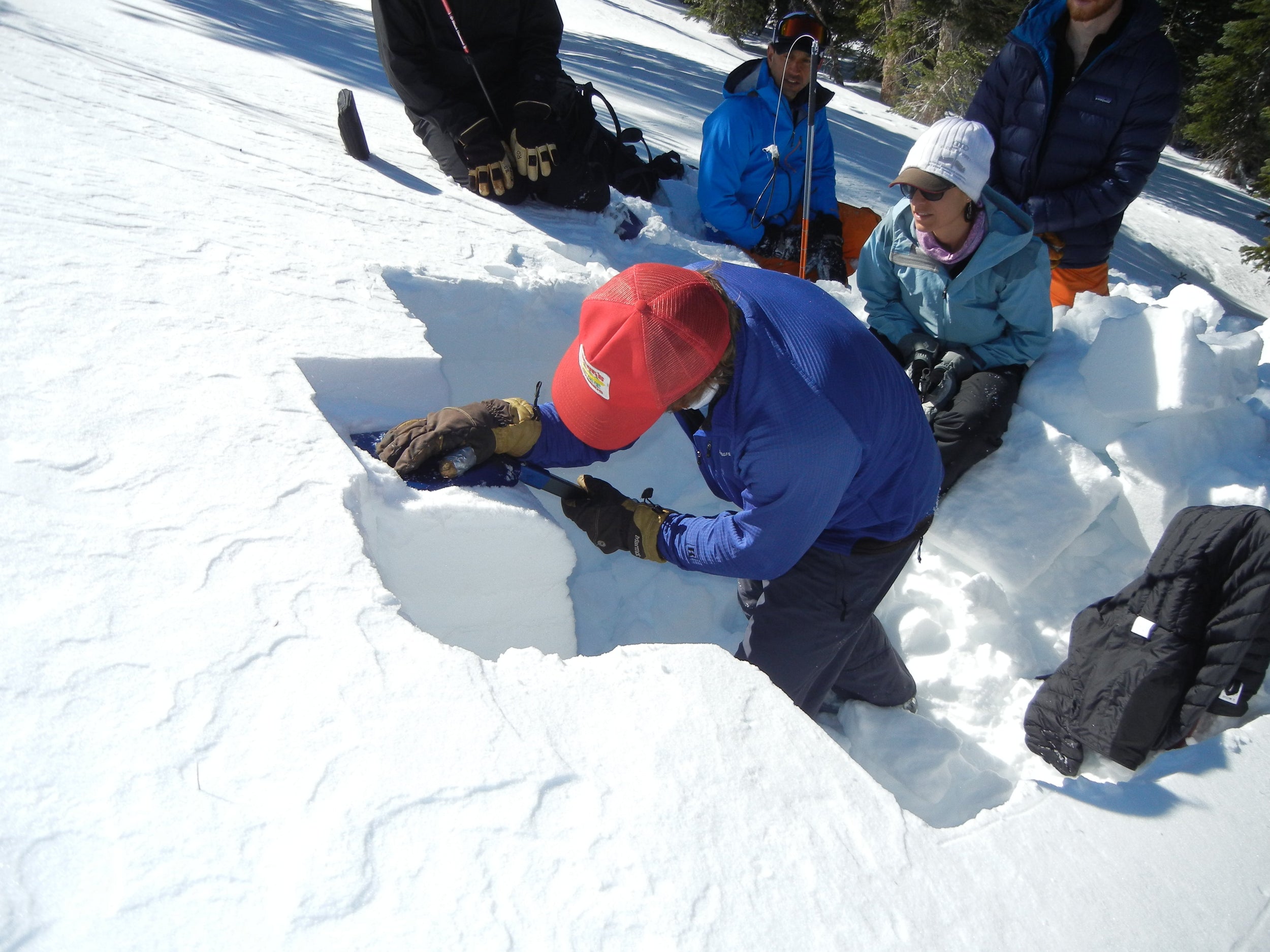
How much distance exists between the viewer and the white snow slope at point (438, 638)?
1.10 meters

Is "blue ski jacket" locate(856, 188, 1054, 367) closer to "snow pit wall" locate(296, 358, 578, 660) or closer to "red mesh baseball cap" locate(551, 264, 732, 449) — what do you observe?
"red mesh baseball cap" locate(551, 264, 732, 449)

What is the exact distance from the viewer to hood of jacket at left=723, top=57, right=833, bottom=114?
13.6 feet

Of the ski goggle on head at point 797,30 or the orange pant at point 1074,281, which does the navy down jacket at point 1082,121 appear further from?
the ski goggle on head at point 797,30

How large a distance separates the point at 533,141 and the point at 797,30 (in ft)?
4.57

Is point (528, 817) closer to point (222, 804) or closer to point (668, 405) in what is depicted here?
point (222, 804)

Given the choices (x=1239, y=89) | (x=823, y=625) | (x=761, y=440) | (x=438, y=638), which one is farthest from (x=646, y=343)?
(x=1239, y=89)

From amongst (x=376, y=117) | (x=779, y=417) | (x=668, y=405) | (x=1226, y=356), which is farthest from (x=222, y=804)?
(x=376, y=117)

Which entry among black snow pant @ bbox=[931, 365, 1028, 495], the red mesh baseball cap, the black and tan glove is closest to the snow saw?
the black and tan glove

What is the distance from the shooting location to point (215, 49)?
4938mm

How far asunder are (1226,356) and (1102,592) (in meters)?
0.97

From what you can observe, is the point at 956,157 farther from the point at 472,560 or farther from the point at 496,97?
the point at 496,97

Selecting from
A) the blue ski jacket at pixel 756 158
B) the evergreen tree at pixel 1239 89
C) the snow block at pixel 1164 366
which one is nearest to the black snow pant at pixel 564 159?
the blue ski jacket at pixel 756 158

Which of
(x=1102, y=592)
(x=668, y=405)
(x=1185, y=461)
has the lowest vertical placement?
(x=1102, y=592)

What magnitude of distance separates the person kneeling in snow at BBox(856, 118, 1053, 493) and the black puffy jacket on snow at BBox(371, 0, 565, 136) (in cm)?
219
